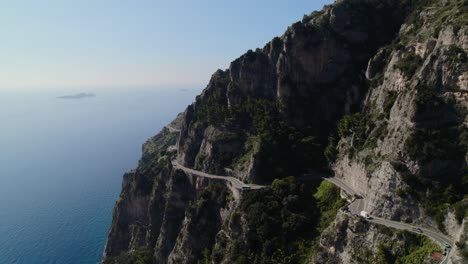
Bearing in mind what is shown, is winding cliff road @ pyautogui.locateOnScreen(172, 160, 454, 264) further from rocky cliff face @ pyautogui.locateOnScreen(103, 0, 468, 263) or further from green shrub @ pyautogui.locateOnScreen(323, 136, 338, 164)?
green shrub @ pyautogui.locateOnScreen(323, 136, 338, 164)

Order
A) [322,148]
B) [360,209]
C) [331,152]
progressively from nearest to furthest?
[360,209] < [331,152] < [322,148]

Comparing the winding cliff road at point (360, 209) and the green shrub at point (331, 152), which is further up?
the green shrub at point (331, 152)

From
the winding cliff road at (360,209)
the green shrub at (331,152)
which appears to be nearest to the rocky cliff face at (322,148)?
the green shrub at (331,152)

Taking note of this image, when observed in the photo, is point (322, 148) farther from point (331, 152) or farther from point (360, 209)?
point (360, 209)

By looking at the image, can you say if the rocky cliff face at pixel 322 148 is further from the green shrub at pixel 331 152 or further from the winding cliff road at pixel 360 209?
the winding cliff road at pixel 360 209

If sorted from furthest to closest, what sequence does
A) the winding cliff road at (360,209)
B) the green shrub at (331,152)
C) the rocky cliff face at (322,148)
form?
the green shrub at (331,152)
the rocky cliff face at (322,148)
the winding cliff road at (360,209)

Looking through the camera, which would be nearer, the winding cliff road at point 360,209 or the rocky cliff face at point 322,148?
the winding cliff road at point 360,209

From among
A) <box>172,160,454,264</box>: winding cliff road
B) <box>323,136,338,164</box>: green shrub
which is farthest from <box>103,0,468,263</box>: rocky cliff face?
<box>172,160,454,264</box>: winding cliff road

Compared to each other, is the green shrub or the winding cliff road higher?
the green shrub

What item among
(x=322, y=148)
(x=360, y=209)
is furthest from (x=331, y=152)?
(x=360, y=209)
